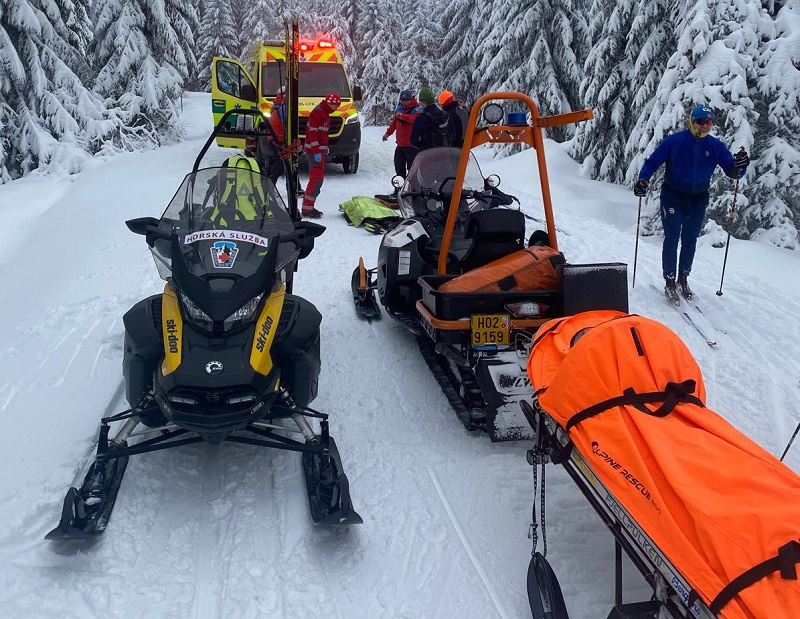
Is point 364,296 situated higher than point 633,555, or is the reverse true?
point 633,555

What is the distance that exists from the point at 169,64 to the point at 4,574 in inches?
791

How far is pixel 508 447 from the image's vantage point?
4.18 meters

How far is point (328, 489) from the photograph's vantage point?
3430 millimetres

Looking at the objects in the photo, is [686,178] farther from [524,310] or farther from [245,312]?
[245,312]

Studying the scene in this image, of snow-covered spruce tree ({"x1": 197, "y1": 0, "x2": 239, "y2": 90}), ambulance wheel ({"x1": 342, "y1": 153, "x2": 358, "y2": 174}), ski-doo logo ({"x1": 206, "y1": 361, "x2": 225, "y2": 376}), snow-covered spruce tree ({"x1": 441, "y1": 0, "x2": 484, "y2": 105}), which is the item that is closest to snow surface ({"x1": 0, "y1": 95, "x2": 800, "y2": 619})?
ski-doo logo ({"x1": 206, "y1": 361, "x2": 225, "y2": 376})

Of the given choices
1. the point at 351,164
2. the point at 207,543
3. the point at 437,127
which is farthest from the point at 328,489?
the point at 351,164

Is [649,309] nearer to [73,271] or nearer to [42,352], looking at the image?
[42,352]

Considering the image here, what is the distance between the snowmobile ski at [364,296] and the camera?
6.24 metres

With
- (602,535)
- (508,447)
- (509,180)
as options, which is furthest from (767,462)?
(509,180)

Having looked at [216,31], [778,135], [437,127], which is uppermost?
[216,31]

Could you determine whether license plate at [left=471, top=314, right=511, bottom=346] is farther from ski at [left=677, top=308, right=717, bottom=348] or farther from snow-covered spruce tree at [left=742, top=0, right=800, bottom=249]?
snow-covered spruce tree at [left=742, top=0, right=800, bottom=249]

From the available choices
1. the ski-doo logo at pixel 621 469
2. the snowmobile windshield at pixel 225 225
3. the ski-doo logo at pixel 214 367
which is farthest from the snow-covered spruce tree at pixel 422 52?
the ski-doo logo at pixel 621 469

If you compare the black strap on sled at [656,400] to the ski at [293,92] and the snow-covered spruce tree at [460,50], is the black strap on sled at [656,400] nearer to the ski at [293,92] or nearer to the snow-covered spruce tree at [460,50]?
the ski at [293,92]

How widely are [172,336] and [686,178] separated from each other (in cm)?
531
